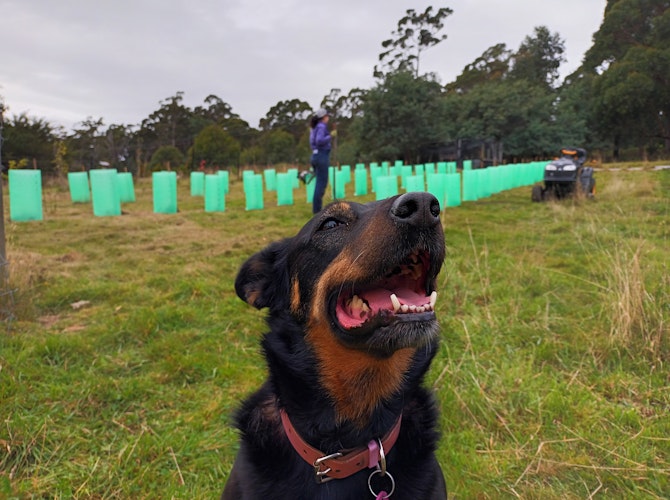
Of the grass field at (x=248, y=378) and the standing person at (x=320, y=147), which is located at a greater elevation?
the standing person at (x=320, y=147)

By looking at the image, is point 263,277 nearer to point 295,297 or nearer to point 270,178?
point 295,297

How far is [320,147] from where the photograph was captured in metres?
8.09

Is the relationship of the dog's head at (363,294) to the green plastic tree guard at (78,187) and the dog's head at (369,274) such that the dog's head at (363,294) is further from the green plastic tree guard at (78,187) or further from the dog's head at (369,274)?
the green plastic tree guard at (78,187)

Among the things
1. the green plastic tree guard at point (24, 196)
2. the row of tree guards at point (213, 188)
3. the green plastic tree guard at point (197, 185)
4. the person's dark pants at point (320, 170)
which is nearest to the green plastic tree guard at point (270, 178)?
the row of tree guards at point (213, 188)

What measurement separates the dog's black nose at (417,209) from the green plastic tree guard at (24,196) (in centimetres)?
922

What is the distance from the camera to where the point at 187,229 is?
316 inches

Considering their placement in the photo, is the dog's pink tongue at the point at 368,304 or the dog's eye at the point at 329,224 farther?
the dog's eye at the point at 329,224

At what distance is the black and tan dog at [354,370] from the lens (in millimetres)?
1496

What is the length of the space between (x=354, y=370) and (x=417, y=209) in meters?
0.67

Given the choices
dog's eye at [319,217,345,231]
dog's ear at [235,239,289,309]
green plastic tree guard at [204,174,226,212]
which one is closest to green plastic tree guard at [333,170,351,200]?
green plastic tree guard at [204,174,226,212]

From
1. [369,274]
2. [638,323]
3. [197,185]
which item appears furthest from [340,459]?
[197,185]

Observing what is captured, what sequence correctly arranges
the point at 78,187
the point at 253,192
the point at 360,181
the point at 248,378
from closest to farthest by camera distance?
1. the point at 248,378
2. the point at 253,192
3. the point at 78,187
4. the point at 360,181

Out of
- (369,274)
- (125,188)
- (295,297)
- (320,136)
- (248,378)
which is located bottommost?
(248,378)

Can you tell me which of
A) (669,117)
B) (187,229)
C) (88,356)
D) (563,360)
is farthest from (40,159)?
(669,117)
